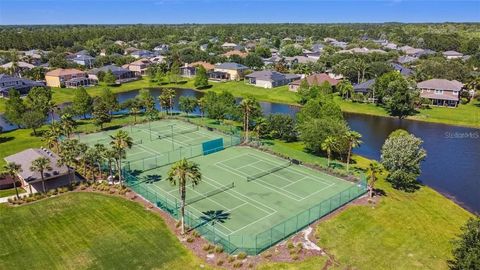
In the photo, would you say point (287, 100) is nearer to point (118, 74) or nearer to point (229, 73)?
point (229, 73)

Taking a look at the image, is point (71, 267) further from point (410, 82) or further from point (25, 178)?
point (410, 82)

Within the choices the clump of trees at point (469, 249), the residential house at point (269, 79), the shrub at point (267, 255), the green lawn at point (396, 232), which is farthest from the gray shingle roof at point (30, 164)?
the residential house at point (269, 79)

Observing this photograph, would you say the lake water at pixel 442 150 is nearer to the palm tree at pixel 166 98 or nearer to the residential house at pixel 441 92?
the residential house at pixel 441 92

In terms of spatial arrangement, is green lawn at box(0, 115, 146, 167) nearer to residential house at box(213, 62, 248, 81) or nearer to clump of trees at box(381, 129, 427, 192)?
clump of trees at box(381, 129, 427, 192)

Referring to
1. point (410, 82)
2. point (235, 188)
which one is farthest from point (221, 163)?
point (410, 82)

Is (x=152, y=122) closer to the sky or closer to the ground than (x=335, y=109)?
closer to the ground

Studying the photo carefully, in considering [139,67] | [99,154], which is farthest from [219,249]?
[139,67]

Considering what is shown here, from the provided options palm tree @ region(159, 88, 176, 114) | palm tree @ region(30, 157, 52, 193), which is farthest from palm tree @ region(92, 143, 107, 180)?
palm tree @ region(159, 88, 176, 114)
